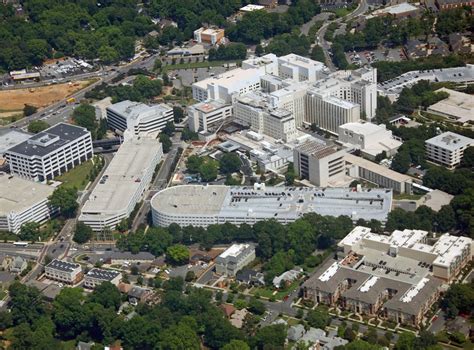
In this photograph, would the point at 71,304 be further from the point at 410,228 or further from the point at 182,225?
the point at 410,228

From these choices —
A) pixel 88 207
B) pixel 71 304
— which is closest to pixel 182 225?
pixel 88 207

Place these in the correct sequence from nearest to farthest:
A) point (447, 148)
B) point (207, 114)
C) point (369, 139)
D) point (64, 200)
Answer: point (64, 200) < point (447, 148) < point (369, 139) < point (207, 114)

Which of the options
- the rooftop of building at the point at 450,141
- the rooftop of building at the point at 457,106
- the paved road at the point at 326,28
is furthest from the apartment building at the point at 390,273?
the paved road at the point at 326,28

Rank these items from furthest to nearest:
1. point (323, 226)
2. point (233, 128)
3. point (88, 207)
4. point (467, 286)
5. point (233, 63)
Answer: point (233, 63) → point (233, 128) → point (88, 207) → point (323, 226) → point (467, 286)

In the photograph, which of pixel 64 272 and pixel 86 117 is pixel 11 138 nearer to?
pixel 86 117

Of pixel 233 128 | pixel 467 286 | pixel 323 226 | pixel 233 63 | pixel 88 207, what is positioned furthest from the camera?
pixel 233 63

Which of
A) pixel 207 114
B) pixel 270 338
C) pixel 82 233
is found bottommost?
pixel 82 233

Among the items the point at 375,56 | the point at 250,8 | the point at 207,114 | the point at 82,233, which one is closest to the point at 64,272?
the point at 82,233
